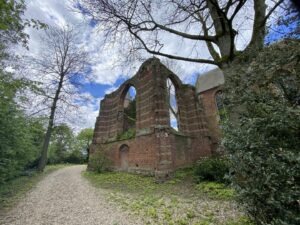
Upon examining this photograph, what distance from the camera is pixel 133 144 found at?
14.1 meters

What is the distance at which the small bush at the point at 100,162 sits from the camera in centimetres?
1538

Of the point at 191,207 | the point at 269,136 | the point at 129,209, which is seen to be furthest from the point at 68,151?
the point at 269,136

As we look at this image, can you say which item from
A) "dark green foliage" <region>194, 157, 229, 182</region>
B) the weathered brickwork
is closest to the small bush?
the weathered brickwork

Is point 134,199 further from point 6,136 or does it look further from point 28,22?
point 28,22

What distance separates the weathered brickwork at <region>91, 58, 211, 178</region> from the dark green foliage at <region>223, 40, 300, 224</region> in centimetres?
813

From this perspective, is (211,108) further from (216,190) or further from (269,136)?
(269,136)

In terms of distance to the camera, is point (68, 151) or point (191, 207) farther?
point (68, 151)

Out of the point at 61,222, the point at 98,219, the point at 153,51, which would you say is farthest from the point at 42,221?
the point at 153,51

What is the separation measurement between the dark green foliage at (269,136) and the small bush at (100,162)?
13.6 metres

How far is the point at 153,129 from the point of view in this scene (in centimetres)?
1246

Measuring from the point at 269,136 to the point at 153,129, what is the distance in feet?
31.6

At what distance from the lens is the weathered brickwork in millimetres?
11930

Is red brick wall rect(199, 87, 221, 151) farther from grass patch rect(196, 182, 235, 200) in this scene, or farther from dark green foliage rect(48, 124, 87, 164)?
dark green foliage rect(48, 124, 87, 164)

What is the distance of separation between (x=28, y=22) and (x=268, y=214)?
680 cm
